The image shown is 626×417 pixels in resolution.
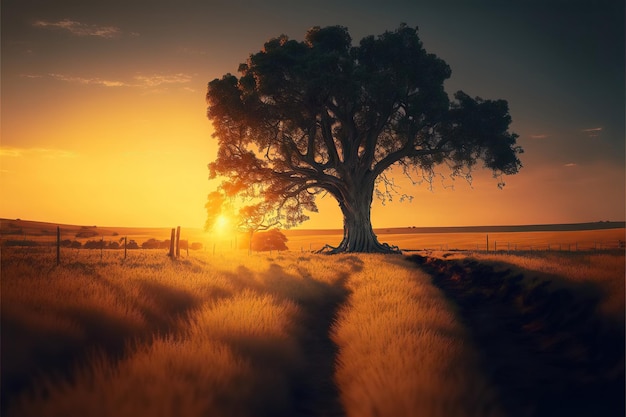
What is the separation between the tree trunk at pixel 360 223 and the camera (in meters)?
36.8

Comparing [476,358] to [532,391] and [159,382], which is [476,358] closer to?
[532,391]

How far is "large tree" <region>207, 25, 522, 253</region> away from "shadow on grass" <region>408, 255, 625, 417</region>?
2174 cm

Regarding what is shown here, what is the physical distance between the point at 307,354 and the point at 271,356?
1.12 metres

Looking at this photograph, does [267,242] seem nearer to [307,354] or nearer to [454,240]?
[454,240]

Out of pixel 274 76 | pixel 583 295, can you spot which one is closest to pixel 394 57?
pixel 274 76

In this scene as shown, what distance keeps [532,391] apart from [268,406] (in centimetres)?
305

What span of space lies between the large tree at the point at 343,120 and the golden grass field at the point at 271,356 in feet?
72.8

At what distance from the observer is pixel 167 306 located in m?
10.3

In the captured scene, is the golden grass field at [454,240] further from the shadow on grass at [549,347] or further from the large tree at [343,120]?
the shadow on grass at [549,347]

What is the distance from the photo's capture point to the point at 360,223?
37.1 m

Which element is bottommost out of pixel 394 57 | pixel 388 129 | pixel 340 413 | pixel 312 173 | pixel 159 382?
pixel 340 413

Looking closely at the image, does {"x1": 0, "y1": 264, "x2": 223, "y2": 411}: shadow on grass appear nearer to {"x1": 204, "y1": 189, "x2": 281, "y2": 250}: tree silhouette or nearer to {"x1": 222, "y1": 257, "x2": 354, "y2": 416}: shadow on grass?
{"x1": 222, "y1": 257, "x2": 354, "y2": 416}: shadow on grass

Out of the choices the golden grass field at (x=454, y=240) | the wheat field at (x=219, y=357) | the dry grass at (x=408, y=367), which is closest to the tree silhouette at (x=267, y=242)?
the golden grass field at (x=454, y=240)

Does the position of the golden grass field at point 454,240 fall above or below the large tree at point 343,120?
below
